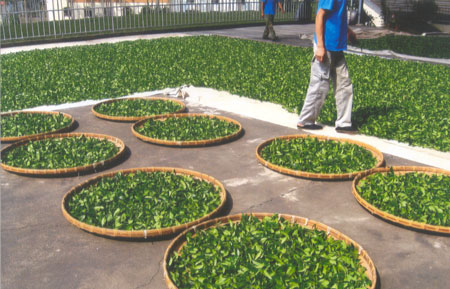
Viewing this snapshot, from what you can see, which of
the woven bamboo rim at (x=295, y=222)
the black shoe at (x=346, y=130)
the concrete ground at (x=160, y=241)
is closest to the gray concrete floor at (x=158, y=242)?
the concrete ground at (x=160, y=241)

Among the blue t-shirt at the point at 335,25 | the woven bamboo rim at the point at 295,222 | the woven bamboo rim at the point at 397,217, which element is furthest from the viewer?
the blue t-shirt at the point at 335,25

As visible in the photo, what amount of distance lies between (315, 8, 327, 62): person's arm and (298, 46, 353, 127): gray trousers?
0.35 ft

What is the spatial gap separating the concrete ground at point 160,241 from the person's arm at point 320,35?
4.71 feet

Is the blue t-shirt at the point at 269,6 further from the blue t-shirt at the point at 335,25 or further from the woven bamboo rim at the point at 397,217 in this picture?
the woven bamboo rim at the point at 397,217

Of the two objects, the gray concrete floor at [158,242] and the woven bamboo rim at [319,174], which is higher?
the woven bamboo rim at [319,174]

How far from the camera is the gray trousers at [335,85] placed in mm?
5672

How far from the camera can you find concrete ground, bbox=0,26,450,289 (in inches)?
121

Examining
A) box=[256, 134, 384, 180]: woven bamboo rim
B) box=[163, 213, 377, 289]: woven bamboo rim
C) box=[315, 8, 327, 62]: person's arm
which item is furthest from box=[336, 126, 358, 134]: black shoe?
box=[163, 213, 377, 289]: woven bamboo rim

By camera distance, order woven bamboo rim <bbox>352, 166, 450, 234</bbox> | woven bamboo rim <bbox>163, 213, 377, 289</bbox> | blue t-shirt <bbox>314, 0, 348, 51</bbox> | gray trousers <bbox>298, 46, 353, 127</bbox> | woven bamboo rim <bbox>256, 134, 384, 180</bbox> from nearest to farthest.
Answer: woven bamboo rim <bbox>163, 213, 377, 289</bbox>
woven bamboo rim <bbox>352, 166, 450, 234</bbox>
woven bamboo rim <bbox>256, 134, 384, 180</bbox>
blue t-shirt <bbox>314, 0, 348, 51</bbox>
gray trousers <bbox>298, 46, 353, 127</bbox>

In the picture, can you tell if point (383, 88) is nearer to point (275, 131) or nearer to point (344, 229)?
point (275, 131)

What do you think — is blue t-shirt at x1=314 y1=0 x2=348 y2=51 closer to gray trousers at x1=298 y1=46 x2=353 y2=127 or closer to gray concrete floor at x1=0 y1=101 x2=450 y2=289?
gray trousers at x1=298 y1=46 x2=353 y2=127

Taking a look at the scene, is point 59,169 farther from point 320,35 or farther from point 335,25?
point 335,25

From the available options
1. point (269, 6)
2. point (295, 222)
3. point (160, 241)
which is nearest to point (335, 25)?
point (295, 222)

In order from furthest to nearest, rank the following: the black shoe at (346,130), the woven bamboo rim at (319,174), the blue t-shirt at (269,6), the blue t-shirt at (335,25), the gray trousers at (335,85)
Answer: the blue t-shirt at (269,6), the black shoe at (346,130), the gray trousers at (335,85), the blue t-shirt at (335,25), the woven bamboo rim at (319,174)
